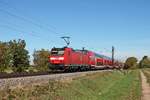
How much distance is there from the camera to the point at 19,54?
93562 mm

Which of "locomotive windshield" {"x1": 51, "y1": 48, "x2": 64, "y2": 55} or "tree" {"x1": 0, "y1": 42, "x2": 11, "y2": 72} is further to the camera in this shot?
"tree" {"x1": 0, "y1": 42, "x2": 11, "y2": 72}

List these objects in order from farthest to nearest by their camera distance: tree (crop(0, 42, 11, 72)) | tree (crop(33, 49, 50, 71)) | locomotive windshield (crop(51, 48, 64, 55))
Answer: tree (crop(33, 49, 50, 71))
tree (crop(0, 42, 11, 72))
locomotive windshield (crop(51, 48, 64, 55))

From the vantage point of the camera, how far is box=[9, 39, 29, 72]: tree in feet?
294


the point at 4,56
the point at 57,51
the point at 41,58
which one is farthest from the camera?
the point at 41,58

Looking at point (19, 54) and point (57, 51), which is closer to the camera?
point (57, 51)

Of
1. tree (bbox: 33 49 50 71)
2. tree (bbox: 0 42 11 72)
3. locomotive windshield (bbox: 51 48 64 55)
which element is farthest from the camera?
tree (bbox: 33 49 50 71)

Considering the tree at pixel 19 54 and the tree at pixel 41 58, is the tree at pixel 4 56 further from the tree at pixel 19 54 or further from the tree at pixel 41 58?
the tree at pixel 41 58

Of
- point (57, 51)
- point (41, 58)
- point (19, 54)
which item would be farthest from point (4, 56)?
point (57, 51)

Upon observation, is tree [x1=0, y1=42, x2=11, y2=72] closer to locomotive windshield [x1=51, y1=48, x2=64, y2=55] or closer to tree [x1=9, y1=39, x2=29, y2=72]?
tree [x1=9, y1=39, x2=29, y2=72]

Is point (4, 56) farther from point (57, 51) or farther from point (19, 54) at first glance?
point (57, 51)

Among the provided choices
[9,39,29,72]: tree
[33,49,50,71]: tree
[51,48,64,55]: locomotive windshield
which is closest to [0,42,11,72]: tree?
[9,39,29,72]: tree

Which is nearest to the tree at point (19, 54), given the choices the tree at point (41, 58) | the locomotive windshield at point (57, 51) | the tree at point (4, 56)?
the tree at point (4, 56)

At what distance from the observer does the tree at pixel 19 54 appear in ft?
294

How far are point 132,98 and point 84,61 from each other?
33877mm
